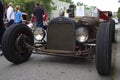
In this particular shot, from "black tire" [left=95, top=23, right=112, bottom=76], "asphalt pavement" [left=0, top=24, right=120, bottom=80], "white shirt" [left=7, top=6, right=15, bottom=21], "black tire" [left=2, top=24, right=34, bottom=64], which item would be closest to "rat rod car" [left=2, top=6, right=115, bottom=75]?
"black tire" [left=2, top=24, right=34, bottom=64]

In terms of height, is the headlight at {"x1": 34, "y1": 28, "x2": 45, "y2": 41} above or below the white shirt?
below

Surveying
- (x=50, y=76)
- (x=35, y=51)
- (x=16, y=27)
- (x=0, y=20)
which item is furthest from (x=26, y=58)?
(x=0, y=20)

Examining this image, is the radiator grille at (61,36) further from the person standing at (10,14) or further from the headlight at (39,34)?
the person standing at (10,14)

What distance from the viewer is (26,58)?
6.76 metres

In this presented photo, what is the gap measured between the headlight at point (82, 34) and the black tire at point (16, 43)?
4.22 ft

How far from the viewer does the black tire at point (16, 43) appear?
6.15 m

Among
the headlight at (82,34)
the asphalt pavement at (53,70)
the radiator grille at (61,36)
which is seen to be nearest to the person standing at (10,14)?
the asphalt pavement at (53,70)

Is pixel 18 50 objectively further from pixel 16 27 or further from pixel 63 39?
pixel 63 39

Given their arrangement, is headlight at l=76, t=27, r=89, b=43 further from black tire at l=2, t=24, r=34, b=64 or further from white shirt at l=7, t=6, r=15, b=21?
white shirt at l=7, t=6, r=15, b=21

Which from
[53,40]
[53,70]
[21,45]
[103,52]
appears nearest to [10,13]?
[21,45]

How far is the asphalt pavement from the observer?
5273 mm

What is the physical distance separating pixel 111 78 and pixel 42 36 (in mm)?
2353

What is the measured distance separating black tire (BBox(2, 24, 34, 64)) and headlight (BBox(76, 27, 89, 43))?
1286 mm

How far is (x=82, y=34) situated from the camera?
20.8ft
